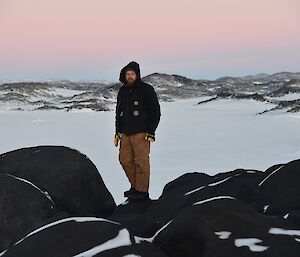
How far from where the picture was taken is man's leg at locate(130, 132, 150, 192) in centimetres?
697

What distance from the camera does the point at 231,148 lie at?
1717 centimetres

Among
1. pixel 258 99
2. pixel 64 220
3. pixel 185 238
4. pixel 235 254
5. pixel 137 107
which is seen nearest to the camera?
pixel 235 254

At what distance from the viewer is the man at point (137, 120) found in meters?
6.90

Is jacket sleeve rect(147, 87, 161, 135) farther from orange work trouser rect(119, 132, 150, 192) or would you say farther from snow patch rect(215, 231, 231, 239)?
snow patch rect(215, 231, 231, 239)

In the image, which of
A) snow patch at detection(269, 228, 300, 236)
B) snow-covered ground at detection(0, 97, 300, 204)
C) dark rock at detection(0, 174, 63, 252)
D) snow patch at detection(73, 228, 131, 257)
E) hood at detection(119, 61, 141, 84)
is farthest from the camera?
snow-covered ground at detection(0, 97, 300, 204)

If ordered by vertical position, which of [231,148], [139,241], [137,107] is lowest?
[231,148]

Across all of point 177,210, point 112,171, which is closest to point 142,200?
point 177,210

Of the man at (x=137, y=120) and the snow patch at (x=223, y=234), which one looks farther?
the man at (x=137, y=120)

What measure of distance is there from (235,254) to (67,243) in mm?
1492

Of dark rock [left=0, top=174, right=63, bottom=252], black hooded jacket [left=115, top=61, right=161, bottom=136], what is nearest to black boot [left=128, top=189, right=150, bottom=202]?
black hooded jacket [left=115, top=61, right=161, bottom=136]

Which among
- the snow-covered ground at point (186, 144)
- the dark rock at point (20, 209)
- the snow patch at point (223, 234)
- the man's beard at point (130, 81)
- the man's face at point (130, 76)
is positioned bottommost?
the snow-covered ground at point (186, 144)

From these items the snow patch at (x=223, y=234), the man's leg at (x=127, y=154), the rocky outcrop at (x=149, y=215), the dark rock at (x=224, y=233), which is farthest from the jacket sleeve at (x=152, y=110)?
the snow patch at (x=223, y=234)

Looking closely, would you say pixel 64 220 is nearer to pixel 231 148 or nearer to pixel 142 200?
pixel 142 200

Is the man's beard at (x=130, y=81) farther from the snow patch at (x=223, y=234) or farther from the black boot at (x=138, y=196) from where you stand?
the snow patch at (x=223, y=234)
